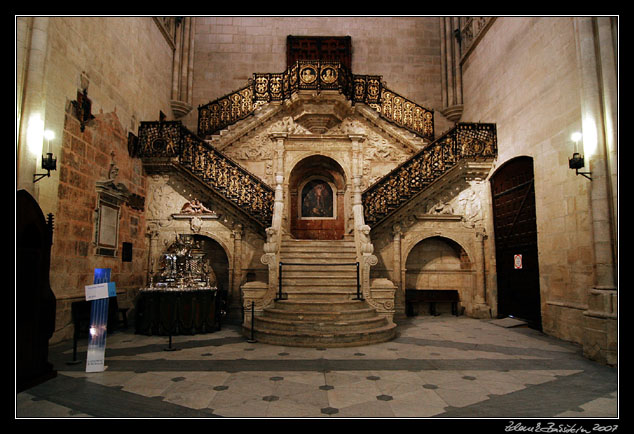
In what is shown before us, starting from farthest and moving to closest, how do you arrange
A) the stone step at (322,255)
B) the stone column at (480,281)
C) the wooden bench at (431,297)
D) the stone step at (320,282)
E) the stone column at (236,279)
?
the wooden bench at (431,297) < the stone column at (236,279) < the stone column at (480,281) < the stone step at (322,255) < the stone step at (320,282)

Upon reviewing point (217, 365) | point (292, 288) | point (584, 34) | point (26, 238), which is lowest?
point (217, 365)

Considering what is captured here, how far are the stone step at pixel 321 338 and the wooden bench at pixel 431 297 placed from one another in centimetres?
390

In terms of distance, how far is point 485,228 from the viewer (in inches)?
431

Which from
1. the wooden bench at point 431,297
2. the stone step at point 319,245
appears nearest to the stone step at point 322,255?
the stone step at point 319,245

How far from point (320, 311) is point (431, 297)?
4398 millimetres

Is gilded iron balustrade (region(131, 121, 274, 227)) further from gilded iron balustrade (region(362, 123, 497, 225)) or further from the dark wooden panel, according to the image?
the dark wooden panel

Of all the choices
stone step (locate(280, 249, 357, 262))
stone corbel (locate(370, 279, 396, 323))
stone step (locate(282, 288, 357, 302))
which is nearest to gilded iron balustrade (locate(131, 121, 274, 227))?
stone step (locate(280, 249, 357, 262))

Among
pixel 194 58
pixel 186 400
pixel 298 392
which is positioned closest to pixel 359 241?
pixel 298 392

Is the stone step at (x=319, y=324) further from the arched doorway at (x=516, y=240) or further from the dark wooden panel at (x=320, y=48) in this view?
the dark wooden panel at (x=320, y=48)

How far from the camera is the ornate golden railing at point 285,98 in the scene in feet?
40.4

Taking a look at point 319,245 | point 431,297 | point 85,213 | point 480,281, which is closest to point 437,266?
point 431,297

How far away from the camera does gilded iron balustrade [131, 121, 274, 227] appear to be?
10438 millimetres

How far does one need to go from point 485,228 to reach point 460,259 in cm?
114

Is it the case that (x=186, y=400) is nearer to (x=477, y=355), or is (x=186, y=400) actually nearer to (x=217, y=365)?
(x=217, y=365)
